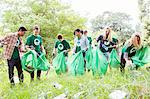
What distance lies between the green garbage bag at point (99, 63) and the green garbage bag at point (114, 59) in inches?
11.2

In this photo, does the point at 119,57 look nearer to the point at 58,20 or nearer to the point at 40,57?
the point at 40,57

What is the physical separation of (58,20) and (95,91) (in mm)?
22687

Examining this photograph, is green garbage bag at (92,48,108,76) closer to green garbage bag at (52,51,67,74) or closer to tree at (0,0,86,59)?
green garbage bag at (52,51,67,74)

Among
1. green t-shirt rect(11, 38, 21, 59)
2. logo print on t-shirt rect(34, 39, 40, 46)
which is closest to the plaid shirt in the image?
green t-shirt rect(11, 38, 21, 59)

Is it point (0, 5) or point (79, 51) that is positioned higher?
point (0, 5)

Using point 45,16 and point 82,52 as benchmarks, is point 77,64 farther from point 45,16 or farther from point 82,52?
point 45,16

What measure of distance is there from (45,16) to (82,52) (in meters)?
16.5

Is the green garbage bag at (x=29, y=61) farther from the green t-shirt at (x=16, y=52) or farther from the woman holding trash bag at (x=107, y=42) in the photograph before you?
the woman holding trash bag at (x=107, y=42)

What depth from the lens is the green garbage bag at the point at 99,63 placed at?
974 centimetres

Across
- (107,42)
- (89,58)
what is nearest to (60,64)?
(89,58)

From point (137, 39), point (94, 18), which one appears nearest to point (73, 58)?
point (137, 39)

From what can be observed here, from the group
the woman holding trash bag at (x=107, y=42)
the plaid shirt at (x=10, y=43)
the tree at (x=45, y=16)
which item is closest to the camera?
the plaid shirt at (x=10, y=43)

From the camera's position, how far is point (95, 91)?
4941mm

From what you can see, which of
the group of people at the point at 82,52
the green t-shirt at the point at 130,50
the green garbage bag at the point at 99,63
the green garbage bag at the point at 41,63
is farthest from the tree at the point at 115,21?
the green t-shirt at the point at 130,50
